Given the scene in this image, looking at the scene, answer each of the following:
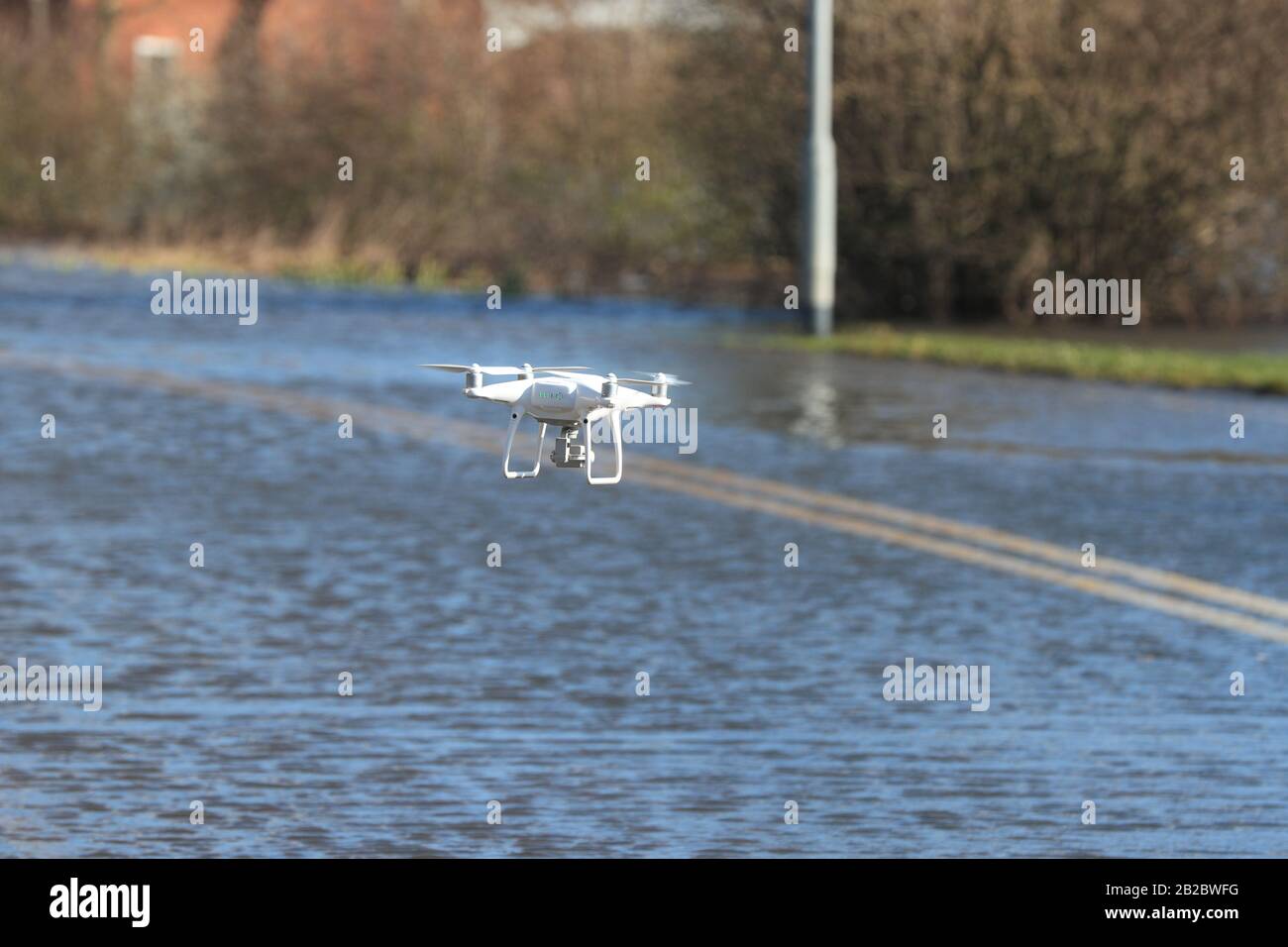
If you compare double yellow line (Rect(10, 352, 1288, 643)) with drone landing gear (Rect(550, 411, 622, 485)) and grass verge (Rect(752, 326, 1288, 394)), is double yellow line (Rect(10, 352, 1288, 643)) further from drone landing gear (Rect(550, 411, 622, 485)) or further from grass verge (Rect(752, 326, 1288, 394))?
drone landing gear (Rect(550, 411, 622, 485))

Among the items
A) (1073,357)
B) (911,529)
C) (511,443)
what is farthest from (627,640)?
(1073,357)

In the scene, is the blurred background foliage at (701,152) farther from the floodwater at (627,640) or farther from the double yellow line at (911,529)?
the double yellow line at (911,529)

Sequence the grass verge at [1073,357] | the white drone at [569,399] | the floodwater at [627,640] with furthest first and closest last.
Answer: the grass verge at [1073,357] < the floodwater at [627,640] < the white drone at [569,399]

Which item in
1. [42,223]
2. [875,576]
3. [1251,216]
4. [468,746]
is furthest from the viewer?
[42,223]

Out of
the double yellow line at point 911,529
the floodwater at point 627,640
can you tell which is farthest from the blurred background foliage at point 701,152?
the double yellow line at point 911,529

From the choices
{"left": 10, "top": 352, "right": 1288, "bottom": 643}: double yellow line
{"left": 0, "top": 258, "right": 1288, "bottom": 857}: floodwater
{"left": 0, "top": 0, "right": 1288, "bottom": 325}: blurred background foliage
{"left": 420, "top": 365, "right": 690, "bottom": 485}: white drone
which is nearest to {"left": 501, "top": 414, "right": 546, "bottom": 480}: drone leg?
{"left": 420, "top": 365, "right": 690, "bottom": 485}: white drone
